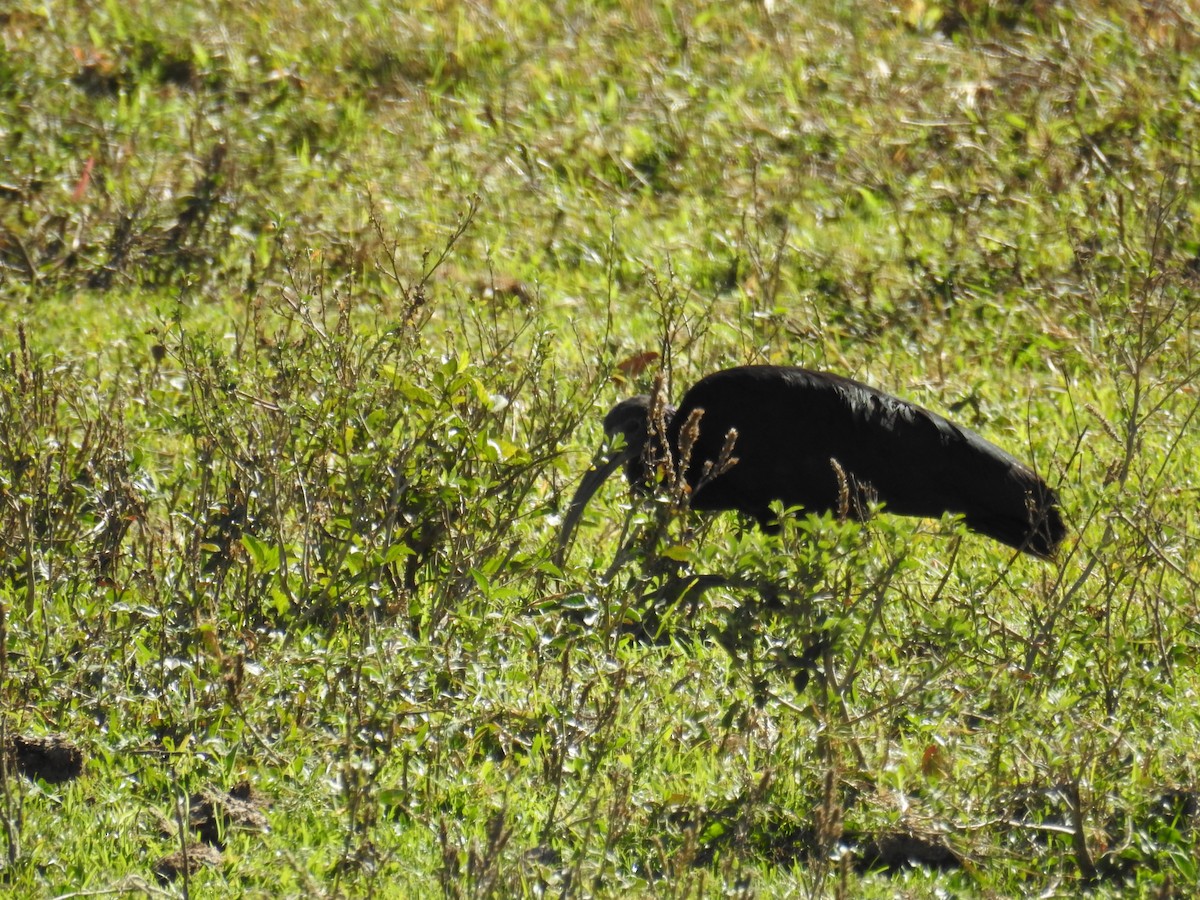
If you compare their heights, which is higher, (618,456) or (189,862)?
(189,862)

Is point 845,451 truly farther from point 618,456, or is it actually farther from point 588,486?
point 588,486

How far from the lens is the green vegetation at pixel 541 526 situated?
366 centimetres

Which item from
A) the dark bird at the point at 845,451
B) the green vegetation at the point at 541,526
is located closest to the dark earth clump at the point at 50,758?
the green vegetation at the point at 541,526

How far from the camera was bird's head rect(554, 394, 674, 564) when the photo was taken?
5156mm

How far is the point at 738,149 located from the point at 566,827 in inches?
245

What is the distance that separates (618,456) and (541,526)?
36 cm

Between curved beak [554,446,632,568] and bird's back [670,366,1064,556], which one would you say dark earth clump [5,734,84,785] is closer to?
curved beak [554,446,632,568]

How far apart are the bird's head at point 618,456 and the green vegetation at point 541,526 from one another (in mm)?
130

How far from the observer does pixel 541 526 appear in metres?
5.75

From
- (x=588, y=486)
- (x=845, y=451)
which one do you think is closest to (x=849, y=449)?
(x=845, y=451)

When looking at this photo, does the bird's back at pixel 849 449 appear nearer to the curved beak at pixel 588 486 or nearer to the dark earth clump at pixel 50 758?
the curved beak at pixel 588 486

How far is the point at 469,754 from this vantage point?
399cm

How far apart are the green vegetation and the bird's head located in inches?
5.1

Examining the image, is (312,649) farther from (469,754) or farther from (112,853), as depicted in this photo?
(112,853)
